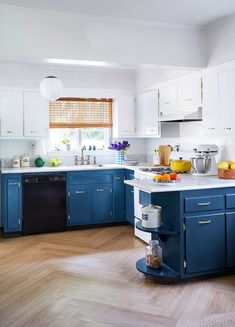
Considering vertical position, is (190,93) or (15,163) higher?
(190,93)

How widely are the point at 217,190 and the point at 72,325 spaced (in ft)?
5.91

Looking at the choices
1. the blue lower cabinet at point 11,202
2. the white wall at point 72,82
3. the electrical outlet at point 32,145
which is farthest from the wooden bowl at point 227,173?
the electrical outlet at point 32,145

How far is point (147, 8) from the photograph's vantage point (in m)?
3.70

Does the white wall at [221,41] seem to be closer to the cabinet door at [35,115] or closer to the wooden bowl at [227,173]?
the wooden bowl at [227,173]

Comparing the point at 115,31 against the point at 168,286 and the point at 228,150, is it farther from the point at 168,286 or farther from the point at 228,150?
the point at 168,286

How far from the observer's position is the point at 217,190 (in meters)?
3.49

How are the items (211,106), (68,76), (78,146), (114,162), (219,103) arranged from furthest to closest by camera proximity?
1. (114,162)
2. (78,146)
3. (68,76)
4. (211,106)
5. (219,103)

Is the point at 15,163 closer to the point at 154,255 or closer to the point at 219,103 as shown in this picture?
the point at 154,255

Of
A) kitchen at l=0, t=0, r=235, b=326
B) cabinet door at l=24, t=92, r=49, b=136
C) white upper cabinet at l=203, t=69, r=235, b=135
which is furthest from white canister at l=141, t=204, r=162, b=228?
cabinet door at l=24, t=92, r=49, b=136

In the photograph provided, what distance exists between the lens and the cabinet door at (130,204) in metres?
5.34

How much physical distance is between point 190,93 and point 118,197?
199 centimetres

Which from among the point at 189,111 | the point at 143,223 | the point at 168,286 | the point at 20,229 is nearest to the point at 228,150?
the point at 189,111

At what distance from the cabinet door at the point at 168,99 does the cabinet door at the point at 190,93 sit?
123 mm

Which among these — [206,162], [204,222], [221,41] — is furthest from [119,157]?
[204,222]
